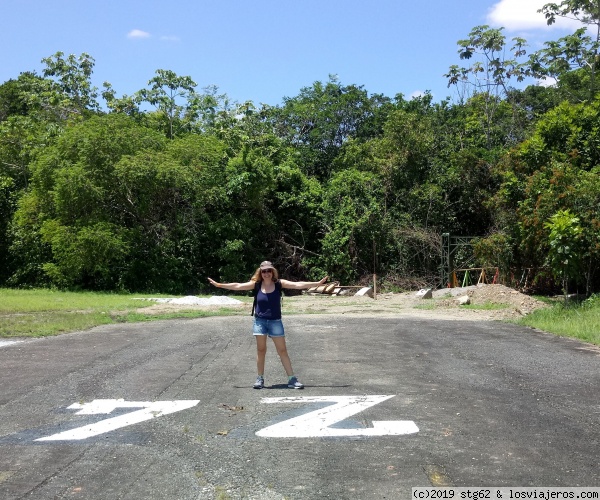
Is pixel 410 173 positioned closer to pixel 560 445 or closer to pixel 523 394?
pixel 523 394

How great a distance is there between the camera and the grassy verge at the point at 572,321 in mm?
14998

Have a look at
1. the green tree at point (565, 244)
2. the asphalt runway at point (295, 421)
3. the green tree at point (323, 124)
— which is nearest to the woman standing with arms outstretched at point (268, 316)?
the asphalt runway at point (295, 421)

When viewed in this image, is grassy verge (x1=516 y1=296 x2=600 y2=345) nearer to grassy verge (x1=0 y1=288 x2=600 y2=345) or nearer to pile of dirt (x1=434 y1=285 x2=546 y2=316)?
grassy verge (x1=0 y1=288 x2=600 y2=345)

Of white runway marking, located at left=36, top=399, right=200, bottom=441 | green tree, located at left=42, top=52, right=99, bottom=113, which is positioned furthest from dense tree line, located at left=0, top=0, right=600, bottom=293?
white runway marking, located at left=36, top=399, right=200, bottom=441

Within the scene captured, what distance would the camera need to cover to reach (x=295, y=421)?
7145 mm

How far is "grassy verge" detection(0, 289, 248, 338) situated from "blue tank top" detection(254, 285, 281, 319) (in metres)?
8.04

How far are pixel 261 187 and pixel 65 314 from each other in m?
17.5

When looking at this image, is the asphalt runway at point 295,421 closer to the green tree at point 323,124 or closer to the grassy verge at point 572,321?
the grassy verge at point 572,321

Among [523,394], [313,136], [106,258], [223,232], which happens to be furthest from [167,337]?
[313,136]

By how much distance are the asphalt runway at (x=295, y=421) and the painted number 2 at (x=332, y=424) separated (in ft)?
0.07

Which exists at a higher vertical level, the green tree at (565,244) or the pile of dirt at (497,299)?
the green tree at (565,244)

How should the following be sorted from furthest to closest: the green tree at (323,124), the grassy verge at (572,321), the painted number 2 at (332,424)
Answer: the green tree at (323,124), the grassy verge at (572,321), the painted number 2 at (332,424)

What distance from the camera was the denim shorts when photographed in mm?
9188

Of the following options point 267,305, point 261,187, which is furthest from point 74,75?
point 267,305
